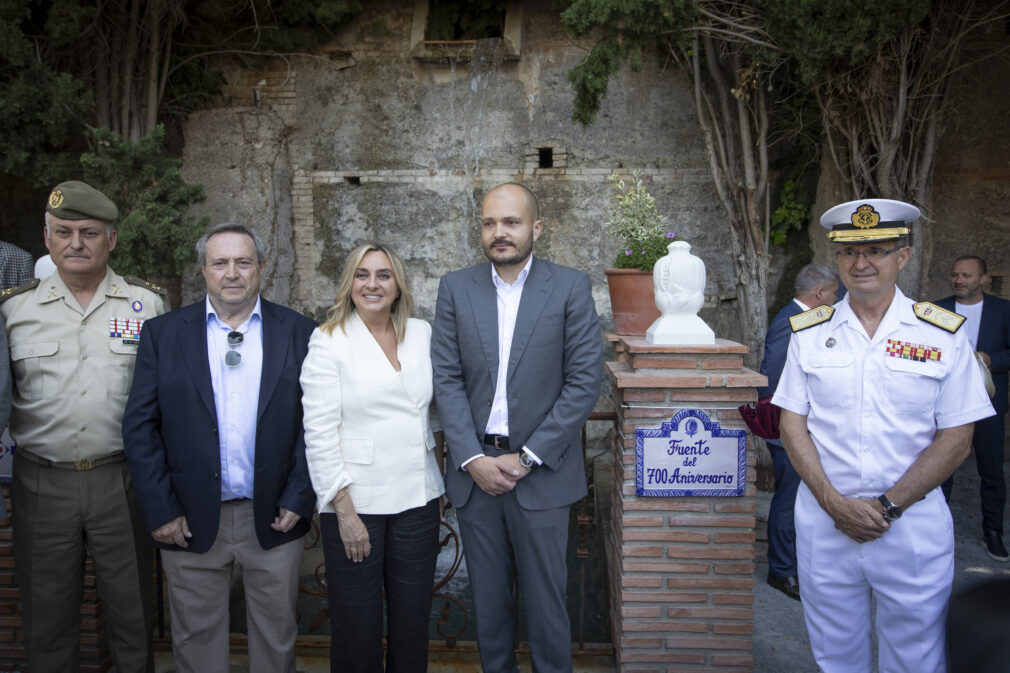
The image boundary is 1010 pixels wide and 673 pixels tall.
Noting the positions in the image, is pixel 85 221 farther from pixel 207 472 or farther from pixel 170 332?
pixel 207 472

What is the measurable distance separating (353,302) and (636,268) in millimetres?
2176

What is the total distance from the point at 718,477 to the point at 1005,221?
20.7 ft

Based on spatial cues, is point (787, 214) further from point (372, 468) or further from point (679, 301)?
point (372, 468)

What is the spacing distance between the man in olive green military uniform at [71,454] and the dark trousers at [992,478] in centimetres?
525

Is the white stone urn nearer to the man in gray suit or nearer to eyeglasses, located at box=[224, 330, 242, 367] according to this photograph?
the man in gray suit

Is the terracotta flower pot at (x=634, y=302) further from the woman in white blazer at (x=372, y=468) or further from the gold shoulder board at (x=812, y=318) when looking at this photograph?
the woman in white blazer at (x=372, y=468)

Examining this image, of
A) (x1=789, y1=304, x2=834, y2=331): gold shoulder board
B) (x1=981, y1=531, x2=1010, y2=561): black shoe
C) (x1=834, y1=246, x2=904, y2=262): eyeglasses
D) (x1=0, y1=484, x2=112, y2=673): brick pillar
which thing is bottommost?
(x1=981, y1=531, x2=1010, y2=561): black shoe

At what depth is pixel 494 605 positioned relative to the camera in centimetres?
255

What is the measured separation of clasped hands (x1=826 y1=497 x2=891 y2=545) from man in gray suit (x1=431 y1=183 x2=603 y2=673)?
94 centimetres

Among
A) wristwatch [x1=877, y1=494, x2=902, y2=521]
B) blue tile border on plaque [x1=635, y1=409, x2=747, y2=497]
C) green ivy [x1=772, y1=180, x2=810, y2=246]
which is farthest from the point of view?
green ivy [x1=772, y1=180, x2=810, y2=246]

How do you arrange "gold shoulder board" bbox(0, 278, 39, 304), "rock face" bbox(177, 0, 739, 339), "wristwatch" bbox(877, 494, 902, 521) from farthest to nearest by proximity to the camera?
"rock face" bbox(177, 0, 739, 339) → "gold shoulder board" bbox(0, 278, 39, 304) → "wristwatch" bbox(877, 494, 902, 521)

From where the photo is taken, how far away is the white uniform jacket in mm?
2223

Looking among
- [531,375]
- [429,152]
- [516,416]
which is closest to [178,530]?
[516,416]

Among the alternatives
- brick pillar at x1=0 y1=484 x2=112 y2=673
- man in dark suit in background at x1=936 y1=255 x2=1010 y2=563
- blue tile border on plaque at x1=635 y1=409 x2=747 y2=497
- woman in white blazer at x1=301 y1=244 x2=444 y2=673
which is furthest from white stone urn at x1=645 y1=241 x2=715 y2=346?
man in dark suit in background at x1=936 y1=255 x2=1010 y2=563
